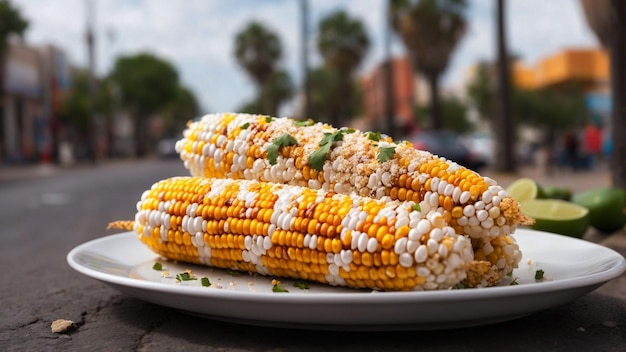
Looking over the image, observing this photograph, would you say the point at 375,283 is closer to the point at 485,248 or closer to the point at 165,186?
the point at 485,248

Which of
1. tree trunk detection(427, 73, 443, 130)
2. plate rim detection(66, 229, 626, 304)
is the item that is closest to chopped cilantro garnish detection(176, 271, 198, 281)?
plate rim detection(66, 229, 626, 304)

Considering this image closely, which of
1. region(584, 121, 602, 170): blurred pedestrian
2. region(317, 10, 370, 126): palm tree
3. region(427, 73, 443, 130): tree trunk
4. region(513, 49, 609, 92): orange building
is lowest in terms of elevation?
region(584, 121, 602, 170): blurred pedestrian

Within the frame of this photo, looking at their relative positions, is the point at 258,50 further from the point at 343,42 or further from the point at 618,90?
the point at 618,90

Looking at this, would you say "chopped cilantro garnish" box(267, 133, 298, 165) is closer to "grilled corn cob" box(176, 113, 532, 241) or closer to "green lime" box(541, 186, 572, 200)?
"grilled corn cob" box(176, 113, 532, 241)

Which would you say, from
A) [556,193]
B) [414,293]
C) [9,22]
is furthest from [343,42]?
[414,293]

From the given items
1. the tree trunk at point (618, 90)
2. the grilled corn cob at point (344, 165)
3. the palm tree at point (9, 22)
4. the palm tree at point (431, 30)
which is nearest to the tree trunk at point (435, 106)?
the palm tree at point (431, 30)

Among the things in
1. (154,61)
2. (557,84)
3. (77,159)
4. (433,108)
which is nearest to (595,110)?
(557,84)
